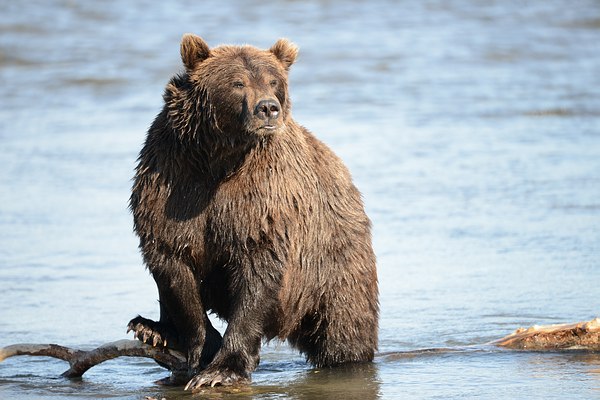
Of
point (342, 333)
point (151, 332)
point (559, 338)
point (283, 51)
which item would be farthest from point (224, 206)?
point (559, 338)

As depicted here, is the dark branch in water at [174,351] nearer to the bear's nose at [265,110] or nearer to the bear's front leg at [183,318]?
the bear's front leg at [183,318]

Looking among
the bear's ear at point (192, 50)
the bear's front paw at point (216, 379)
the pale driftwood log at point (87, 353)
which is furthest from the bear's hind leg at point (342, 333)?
the bear's ear at point (192, 50)

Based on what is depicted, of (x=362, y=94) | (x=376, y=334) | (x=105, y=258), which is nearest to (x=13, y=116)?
(x=362, y=94)

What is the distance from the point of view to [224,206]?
6297mm

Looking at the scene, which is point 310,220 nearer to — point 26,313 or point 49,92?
point 26,313

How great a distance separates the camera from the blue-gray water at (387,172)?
6.76 m

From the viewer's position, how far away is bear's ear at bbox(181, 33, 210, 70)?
6398 millimetres

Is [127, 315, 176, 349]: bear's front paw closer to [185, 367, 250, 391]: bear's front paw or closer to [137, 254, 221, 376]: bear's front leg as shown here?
[137, 254, 221, 376]: bear's front leg

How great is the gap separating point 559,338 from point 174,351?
2.22 m

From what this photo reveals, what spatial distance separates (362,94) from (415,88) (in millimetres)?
783

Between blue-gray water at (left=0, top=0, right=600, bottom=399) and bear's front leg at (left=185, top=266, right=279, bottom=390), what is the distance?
0.21 metres

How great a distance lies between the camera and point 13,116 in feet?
51.0

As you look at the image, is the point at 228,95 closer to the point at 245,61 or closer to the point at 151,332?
the point at 245,61

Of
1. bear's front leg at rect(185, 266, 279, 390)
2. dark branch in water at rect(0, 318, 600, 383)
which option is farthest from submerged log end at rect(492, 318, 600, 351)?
bear's front leg at rect(185, 266, 279, 390)
